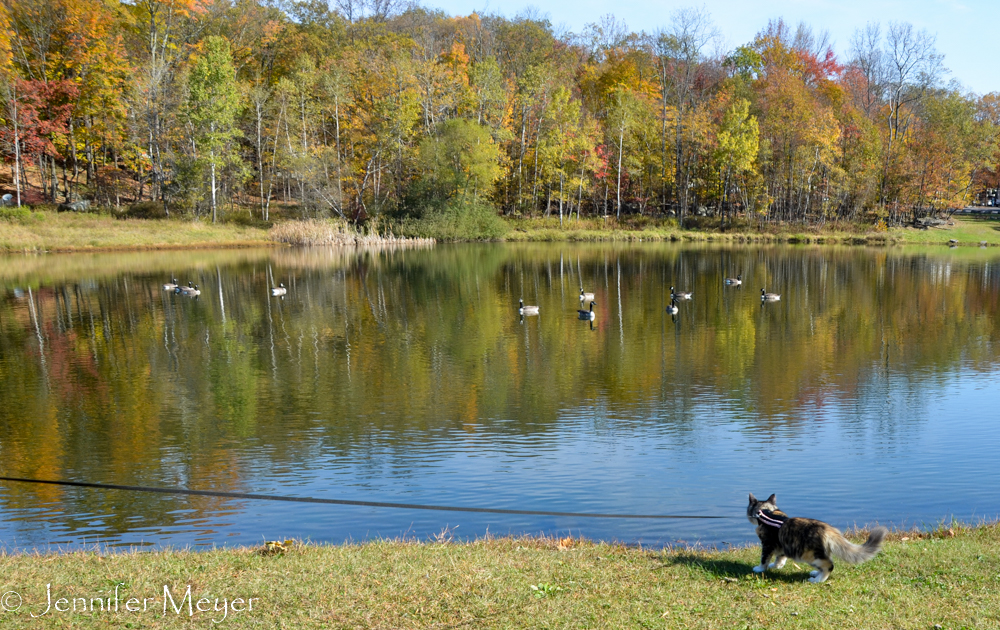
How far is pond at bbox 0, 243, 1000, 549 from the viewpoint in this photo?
437 inches

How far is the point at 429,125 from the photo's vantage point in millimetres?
75188

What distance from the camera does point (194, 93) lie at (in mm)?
63250

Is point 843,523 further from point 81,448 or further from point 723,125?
point 723,125

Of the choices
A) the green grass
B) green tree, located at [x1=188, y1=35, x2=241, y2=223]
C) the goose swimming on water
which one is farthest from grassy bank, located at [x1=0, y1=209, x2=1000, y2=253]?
the goose swimming on water

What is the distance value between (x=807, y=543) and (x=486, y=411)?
10.4m

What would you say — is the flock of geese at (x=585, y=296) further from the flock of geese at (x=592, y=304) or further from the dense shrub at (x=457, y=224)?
the dense shrub at (x=457, y=224)

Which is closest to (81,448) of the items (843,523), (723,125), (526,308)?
(843,523)

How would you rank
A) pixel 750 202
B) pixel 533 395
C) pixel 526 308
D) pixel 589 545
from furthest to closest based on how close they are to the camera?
pixel 750 202, pixel 526 308, pixel 533 395, pixel 589 545

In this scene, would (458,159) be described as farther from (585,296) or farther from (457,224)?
(585,296)

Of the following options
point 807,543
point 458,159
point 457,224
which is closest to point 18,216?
point 457,224

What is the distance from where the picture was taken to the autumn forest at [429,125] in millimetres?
63781

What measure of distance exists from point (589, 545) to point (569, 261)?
44258 millimetres

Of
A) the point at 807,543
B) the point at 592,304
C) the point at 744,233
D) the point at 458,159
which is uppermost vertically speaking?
the point at 458,159

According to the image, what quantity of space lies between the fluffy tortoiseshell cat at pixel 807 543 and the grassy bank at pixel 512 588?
0.60 ft
